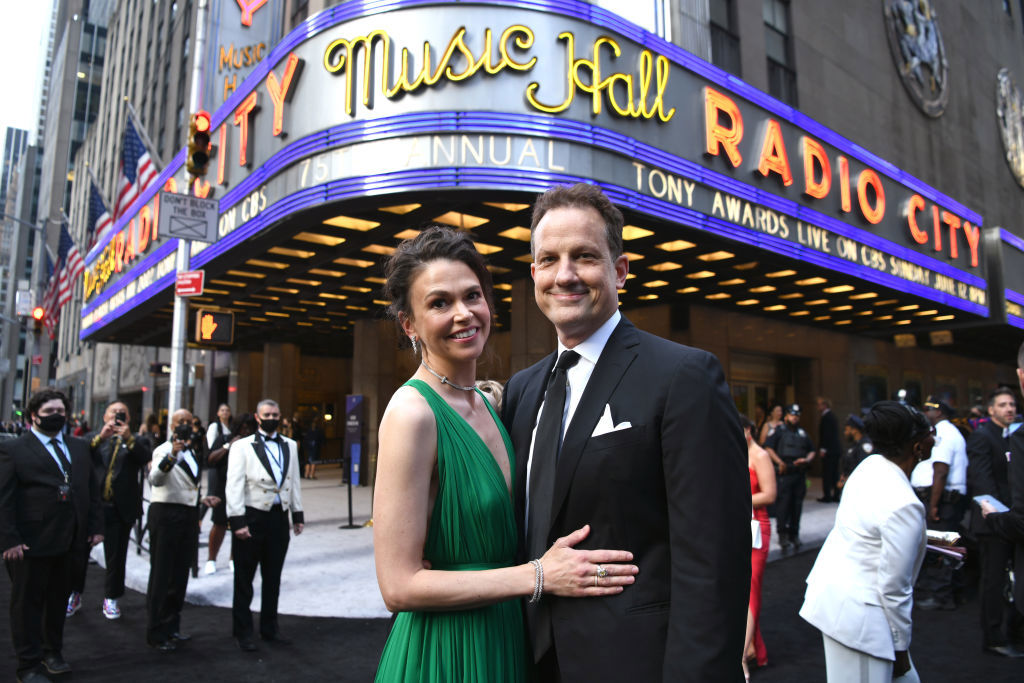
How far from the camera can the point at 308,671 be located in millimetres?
5574

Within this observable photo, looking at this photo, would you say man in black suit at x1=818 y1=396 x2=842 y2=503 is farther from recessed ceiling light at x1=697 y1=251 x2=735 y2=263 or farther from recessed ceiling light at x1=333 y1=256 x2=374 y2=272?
recessed ceiling light at x1=333 y1=256 x2=374 y2=272

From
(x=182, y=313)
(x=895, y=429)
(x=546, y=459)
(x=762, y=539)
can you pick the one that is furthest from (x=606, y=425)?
(x=182, y=313)

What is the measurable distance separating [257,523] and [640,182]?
7308mm

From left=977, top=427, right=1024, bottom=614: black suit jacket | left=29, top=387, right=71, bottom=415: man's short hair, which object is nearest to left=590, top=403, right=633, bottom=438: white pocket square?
left=977, top=427, right=1024, bottom=614: black suit jacket

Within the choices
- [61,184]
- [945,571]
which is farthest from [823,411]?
[61,184]

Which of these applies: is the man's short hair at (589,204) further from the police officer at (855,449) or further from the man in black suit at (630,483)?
the police officer at (855,449)

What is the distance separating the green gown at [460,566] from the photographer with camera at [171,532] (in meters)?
5.11

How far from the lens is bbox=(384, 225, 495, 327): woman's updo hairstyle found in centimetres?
234

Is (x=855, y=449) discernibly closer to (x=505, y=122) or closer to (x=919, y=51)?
(x=505, y=122)

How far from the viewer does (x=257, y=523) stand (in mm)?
6422

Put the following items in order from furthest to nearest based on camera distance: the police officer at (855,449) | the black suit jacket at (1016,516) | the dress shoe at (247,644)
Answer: the police officer at (855,449) < the dress shoe at (247,644) < the black suit jacket at (1016,516)

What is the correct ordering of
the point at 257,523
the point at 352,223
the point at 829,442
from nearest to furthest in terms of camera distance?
the point at 257,523 < the point at 352,223 < the point at 829,442

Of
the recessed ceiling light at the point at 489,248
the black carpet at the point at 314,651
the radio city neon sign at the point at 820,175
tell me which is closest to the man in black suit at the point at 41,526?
the black carpet at the point at 314,651

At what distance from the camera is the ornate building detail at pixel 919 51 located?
2300 centimetres
